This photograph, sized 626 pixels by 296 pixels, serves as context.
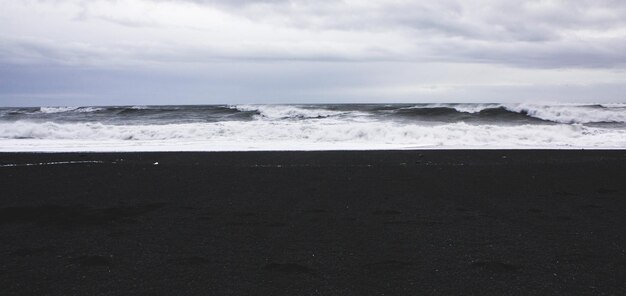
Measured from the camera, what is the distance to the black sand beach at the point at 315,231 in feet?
10.2

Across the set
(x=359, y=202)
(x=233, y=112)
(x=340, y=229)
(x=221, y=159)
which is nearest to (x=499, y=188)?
(x=359, y=202)

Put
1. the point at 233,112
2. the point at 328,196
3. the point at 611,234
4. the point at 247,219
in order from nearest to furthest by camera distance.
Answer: the point at 611,234 < the point at 247,219 < the point at 328,196 < the point at 233,112

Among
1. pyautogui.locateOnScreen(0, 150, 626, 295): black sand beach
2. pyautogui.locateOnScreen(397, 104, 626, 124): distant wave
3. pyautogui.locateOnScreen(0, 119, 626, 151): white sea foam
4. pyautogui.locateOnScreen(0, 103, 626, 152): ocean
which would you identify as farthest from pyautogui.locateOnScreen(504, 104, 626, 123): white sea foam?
pyautogui.locateOnScreen(0, 150, 626, 295): black sand beach

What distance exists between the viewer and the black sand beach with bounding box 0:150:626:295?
3115 millimetres

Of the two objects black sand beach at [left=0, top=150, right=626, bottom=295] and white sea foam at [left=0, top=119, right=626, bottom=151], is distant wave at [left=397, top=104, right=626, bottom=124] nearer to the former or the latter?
white sea foam at [left=0, top=119, right=626, bottom=151]

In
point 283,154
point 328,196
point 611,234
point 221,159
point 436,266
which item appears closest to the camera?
point 436,266

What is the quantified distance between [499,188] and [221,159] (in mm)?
5506

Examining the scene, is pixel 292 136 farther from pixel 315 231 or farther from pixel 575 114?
pixel 575 114

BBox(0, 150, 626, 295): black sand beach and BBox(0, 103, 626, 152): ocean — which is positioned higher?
BBox(0, 103, 626, 152): ocean

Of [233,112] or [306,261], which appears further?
[233,112]

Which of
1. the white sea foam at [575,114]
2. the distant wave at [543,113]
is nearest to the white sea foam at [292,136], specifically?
the white sea foam at [575,114]

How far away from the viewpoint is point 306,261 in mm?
3537

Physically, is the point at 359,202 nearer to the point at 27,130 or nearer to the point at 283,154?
the point at 283,154

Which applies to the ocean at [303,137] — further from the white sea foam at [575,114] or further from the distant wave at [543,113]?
the distant wave at [543,113]
